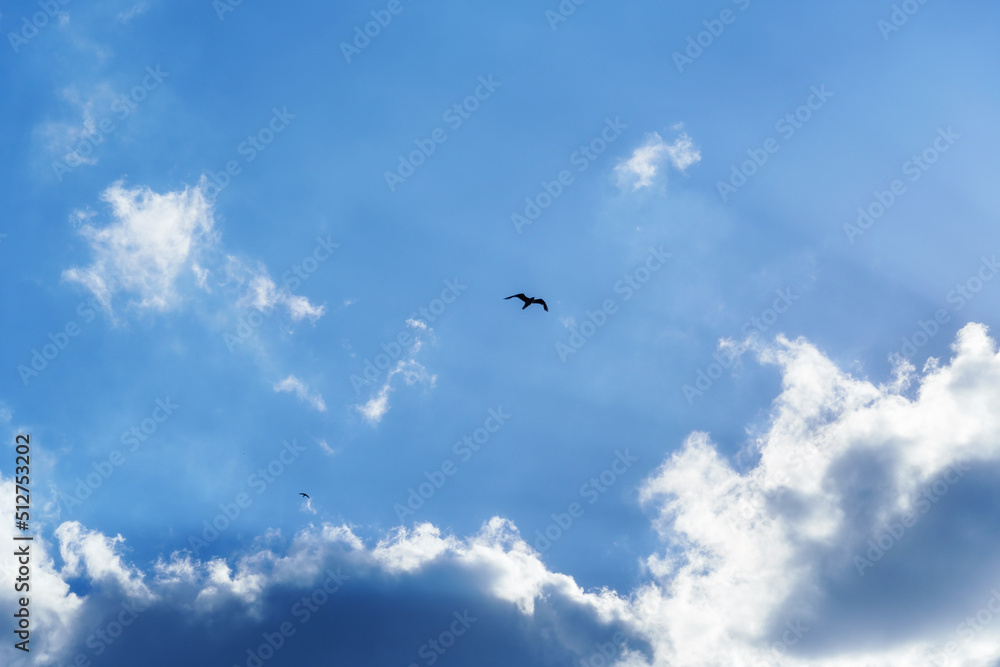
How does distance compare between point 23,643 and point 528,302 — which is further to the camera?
point 23,643

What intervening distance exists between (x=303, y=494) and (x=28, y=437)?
3501 cm

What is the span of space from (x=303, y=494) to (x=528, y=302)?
2000 inches

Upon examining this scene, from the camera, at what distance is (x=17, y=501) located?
2447 inches

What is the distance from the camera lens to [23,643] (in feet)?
193

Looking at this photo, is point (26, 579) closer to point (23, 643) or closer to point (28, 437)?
point (23, 643)

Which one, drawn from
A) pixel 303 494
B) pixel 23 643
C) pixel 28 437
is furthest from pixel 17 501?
pixel 303 494

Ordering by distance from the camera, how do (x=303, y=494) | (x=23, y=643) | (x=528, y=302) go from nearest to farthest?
(x=528, y=302)
(x=23, y=643)
(x=303, y=494)

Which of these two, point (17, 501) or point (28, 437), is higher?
point (28, 437)

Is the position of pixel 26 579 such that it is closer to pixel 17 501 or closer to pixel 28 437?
pixel 17 501

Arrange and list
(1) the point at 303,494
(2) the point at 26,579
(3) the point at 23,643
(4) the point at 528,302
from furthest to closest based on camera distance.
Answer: (1) the point at 303,494 → (2) the point at 26,579 → (3) the point at 23,643 → (4) the point at 528,302

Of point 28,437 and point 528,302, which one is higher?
point 528,302

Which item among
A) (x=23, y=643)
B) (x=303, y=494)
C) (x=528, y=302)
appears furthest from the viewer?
(x=303, y=494)

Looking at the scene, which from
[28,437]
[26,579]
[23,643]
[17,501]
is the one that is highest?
[28,437]

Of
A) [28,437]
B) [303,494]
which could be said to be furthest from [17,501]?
[303,494]
